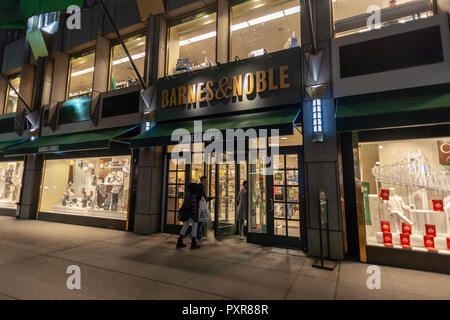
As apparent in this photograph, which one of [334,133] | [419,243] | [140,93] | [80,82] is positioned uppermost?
[80,82]

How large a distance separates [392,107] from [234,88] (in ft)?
13.2

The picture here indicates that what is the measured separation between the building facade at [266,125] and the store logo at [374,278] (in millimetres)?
393

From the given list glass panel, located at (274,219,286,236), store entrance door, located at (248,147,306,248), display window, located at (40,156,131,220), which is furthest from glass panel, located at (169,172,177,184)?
glass panel, located at (274,219,286,236)

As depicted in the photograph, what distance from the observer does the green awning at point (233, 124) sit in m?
5.52

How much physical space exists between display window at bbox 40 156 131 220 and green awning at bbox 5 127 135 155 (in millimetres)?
1051

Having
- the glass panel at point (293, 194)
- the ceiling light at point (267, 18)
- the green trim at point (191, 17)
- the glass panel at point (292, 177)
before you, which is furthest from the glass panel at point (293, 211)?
the green trim at point (191, 17)

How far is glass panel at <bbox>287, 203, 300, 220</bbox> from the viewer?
617cm

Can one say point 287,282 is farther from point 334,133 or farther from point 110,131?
point 110,131

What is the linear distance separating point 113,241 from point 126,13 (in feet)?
A: 28.9

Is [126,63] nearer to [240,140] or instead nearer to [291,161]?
[240,140]

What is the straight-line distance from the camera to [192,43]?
9.02 m

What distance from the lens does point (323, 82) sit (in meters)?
5.85

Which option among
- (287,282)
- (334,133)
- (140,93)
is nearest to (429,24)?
(334,133)

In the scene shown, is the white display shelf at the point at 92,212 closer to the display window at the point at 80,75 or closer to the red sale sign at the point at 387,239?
the display window at the point at 80,75
